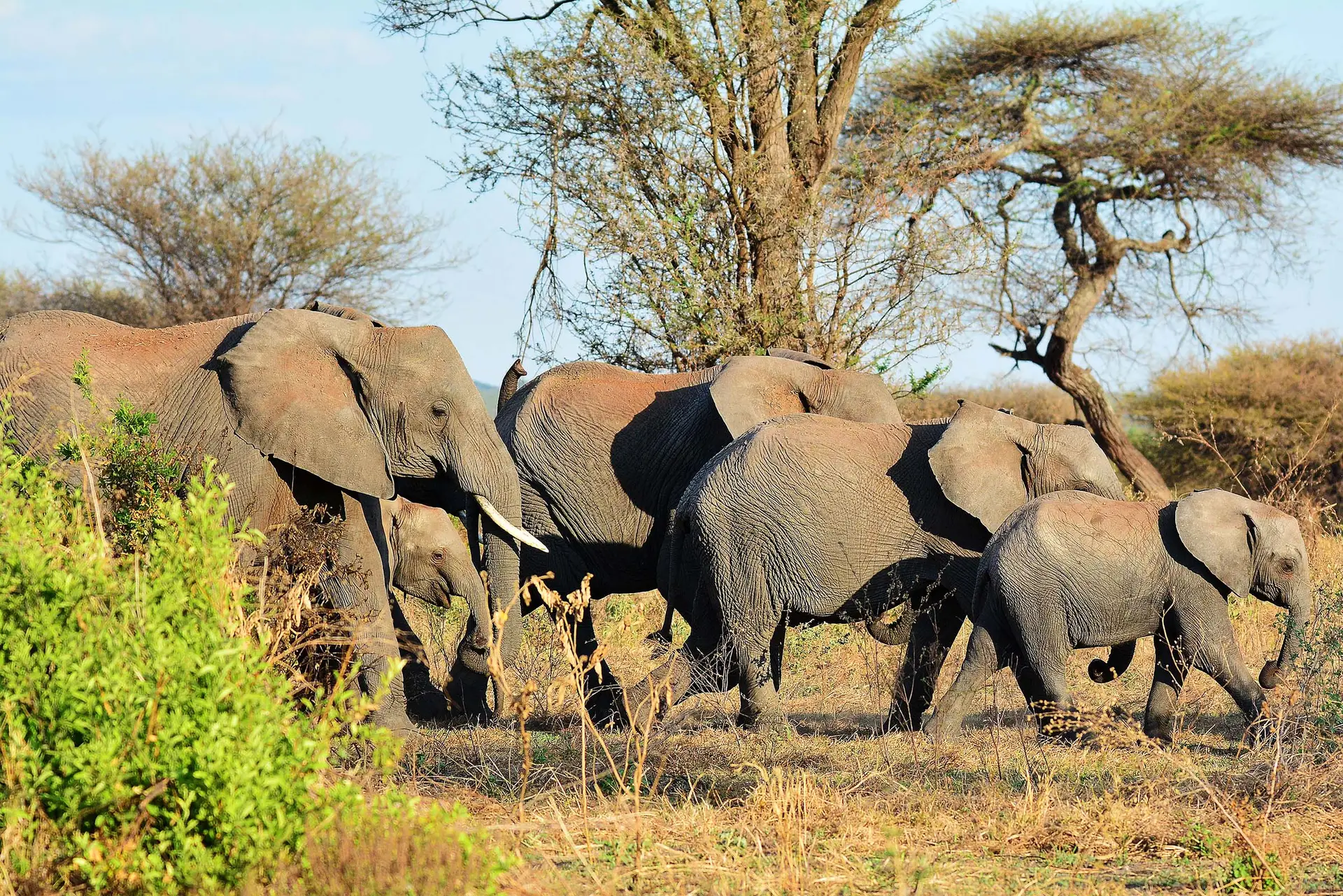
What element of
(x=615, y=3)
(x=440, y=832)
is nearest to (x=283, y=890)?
(x=440, y=832)

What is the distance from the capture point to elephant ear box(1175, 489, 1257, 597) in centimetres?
675

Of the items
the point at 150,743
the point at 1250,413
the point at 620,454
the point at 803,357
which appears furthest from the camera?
the point at 1250,413

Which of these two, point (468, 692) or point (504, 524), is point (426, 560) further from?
point (504, 524)

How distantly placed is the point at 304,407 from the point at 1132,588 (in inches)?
148

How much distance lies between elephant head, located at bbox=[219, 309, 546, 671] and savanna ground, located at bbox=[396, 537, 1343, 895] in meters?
1.06

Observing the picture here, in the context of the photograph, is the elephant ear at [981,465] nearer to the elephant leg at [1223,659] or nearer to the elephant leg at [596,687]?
the elephant leg at [1223,659]

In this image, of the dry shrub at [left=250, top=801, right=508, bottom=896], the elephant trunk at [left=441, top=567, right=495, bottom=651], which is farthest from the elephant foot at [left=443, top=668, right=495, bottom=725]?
the dry shrub at [left=250, top=801, right=508, bottom=896]

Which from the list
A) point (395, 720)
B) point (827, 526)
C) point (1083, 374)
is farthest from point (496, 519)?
point (1083, 374)

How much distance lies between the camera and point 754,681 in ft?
24.5

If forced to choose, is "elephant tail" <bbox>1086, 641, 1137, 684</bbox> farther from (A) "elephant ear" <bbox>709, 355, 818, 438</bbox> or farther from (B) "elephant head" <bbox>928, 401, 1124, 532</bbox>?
(A) "elephant ear" <bbox>709, 355, 818, 438</bbox>

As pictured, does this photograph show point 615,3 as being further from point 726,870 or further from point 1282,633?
point 726,870

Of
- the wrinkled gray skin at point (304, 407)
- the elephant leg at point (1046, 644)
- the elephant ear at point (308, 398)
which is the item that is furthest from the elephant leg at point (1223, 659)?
the elephant ear at point (308, 398)

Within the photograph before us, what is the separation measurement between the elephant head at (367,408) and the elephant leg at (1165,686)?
2.88 meters

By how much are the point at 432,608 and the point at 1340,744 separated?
6162 mm
